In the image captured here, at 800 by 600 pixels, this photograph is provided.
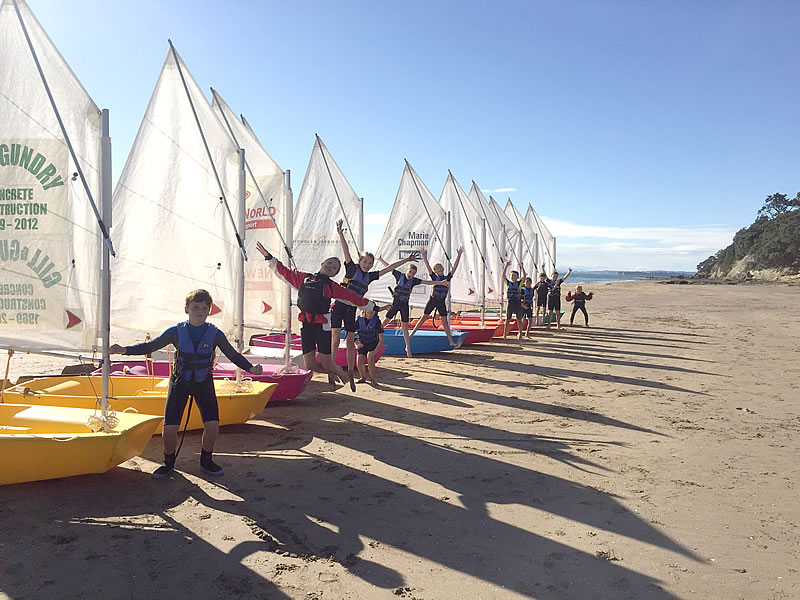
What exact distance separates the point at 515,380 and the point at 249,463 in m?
5.11

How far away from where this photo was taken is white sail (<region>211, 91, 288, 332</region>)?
8.76 meters

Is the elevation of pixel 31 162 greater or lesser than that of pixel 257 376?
greater

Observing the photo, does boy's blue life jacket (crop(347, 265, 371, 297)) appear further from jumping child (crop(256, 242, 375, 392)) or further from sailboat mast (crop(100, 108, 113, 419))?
sailboat mast (crop(100, 108, 113, 419))

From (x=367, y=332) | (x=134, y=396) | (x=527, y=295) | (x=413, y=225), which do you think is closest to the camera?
(x=134, y=396)

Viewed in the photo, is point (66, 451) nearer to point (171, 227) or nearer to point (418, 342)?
point (171, 227)

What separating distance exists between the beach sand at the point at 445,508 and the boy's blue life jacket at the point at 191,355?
842 millimetres

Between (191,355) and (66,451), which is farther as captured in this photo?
(191,355)

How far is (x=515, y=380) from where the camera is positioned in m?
9.34

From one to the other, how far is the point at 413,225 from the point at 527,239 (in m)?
11.9

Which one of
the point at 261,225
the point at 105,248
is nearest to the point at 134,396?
the point at 105,248

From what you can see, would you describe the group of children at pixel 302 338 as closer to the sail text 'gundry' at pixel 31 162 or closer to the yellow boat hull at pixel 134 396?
the yellow boat hull at pixel 134 396

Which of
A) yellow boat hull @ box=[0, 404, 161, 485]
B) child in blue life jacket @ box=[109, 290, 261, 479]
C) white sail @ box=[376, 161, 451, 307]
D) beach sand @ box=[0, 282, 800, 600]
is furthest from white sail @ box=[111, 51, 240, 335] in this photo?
white sail @ box=[376, 161, 451, 307]

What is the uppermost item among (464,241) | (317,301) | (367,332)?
(464,241)

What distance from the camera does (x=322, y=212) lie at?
1331cm
